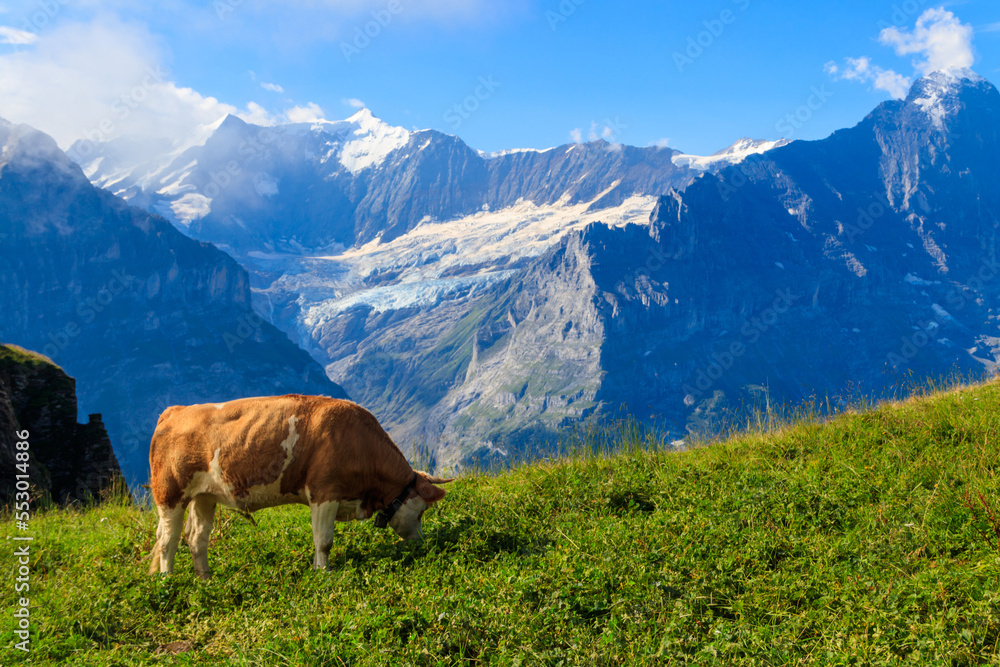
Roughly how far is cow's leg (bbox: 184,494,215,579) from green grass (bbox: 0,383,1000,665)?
23cm

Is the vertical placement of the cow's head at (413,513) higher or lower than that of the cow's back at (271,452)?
→ lower

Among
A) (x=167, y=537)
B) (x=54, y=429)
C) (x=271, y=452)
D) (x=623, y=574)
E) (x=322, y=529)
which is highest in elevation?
(x=54, y=429)

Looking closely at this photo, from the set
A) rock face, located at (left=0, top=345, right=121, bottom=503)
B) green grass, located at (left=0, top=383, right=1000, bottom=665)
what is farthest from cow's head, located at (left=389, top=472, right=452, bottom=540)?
rock face, located at (left=0, top=345, right=121, bottom=503)

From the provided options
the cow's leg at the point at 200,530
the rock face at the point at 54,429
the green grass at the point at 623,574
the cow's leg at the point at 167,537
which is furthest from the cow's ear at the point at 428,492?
the rock face at the point at 54,429

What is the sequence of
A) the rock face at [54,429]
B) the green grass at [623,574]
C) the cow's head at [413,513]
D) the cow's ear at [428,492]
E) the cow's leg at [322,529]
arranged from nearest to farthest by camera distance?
the green grass at [623,574], the cow's leg at [322,529], the cow's head at [413,513], the cow's ear at [428,492], the rock face at [54,429]

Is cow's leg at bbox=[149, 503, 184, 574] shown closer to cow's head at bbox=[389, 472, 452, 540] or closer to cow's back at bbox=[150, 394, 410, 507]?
cow's back at bbox=[150, 394, 410, 507]

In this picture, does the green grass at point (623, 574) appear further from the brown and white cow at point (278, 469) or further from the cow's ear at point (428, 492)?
the brown and white cow at point (278, 469)

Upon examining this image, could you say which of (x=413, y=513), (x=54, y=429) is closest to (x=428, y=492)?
(x=413, y=513)

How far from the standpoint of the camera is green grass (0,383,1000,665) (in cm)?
564

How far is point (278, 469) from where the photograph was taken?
805 cm

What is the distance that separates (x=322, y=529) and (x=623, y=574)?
13.9 ft

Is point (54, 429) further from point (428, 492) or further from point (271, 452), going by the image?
point (428, 492)

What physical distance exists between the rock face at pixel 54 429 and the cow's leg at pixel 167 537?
1286cm

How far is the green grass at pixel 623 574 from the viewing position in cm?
564
